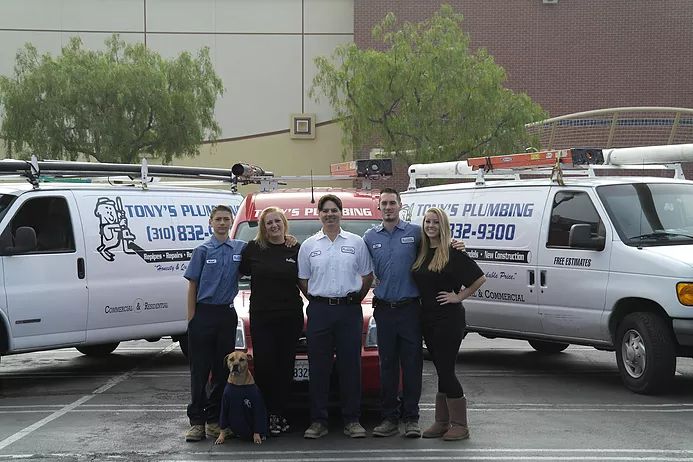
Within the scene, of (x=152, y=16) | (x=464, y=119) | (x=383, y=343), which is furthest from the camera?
(x=152, y=16)

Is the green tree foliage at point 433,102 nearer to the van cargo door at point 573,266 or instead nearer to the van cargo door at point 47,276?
the van cargo door at point 573,266

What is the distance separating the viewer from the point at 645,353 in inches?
373

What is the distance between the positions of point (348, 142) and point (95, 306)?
17718mm

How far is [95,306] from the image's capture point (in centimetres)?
1077

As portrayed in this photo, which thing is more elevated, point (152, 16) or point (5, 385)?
point (152, 16)

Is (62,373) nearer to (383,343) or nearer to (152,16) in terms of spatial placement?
(383,343)

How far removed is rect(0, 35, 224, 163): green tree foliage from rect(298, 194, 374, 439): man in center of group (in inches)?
846

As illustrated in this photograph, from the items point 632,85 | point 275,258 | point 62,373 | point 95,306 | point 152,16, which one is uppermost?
point 152,16

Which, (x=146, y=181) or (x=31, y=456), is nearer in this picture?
(x=31, y=456)

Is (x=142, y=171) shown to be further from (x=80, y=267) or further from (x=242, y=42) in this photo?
(x=242, y=42)

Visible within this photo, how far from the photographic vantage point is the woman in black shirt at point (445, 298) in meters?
7.65

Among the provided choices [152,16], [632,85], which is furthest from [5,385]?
[632,85]

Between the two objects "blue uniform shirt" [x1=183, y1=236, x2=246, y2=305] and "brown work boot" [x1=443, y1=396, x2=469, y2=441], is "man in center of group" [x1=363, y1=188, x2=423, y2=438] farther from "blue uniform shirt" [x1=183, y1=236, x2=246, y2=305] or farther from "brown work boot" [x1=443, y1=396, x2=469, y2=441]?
"blue uniform shirt" [x1=183, y1=236, x2=246, y2=305]

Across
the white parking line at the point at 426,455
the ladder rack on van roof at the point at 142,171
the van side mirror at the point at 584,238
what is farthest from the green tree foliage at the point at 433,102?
the white parking line at the point at 426,455
